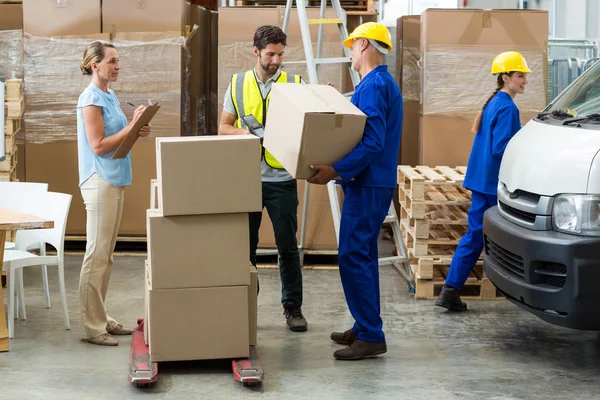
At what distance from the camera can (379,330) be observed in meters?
5.16

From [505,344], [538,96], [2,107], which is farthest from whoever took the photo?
[538,96]

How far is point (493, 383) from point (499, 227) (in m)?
0.91

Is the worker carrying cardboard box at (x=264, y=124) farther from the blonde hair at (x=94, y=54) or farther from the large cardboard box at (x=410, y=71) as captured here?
the large cardboard box at (x=410, y=71)

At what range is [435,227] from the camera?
7.04 m

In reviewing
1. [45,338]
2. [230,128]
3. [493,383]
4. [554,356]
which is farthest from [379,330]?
[45,338]

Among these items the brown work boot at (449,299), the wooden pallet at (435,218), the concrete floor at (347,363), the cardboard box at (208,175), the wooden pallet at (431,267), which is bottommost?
the concrete floor at (347,363)

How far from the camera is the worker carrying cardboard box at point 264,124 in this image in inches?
223

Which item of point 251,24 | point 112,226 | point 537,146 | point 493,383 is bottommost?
point 493,383

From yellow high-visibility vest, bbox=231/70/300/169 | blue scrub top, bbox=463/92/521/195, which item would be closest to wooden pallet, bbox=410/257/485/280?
blue scrub top, bbox=463/92/521/195

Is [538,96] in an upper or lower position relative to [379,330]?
upper

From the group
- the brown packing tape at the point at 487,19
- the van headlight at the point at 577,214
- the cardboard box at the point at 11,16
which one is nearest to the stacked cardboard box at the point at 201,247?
the van headlight at the point at 577,214

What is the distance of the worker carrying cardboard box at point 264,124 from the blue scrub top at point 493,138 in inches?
52.2

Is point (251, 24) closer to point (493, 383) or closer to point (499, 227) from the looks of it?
point (499, 227)

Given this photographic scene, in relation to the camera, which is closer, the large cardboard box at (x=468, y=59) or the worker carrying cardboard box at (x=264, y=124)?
the worker carrying cardboard box at (x=264, y=124)
